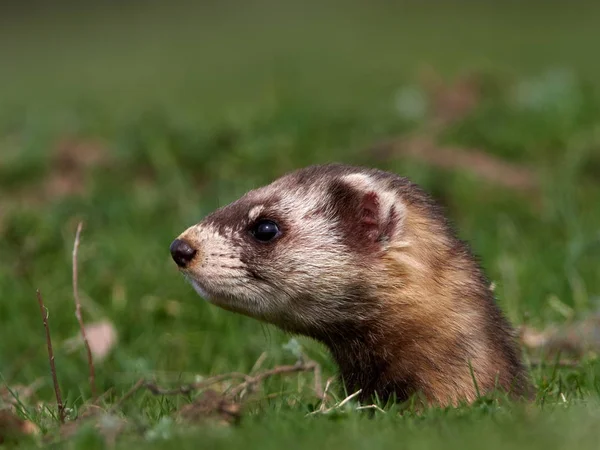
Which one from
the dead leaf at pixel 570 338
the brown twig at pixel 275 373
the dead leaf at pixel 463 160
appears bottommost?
the dead leaf at pixel 570 338

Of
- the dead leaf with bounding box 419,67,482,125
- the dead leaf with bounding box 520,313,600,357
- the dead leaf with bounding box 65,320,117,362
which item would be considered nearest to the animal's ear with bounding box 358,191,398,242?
the dead leaf with bounding box 520,313,600,357

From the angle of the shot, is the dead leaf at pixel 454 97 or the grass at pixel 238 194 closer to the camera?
the grass at pixel 238 194

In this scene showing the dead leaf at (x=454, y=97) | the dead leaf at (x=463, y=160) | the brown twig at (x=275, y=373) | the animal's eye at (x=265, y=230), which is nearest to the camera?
the brown twig at (x=275, y=373)

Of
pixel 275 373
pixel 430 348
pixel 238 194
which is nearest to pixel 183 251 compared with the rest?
pixel 275 373

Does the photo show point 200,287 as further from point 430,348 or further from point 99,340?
point 99,340

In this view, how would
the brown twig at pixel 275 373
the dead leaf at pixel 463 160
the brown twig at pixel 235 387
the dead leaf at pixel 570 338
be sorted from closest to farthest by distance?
the brown twig at pixel 235 387
the brown twig at pixel 275 373
the dead leaf at pixel 570 338
the dead leaf at pixel 463 160

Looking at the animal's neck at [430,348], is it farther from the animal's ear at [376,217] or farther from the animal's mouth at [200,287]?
the animal's mouth at [200,287]

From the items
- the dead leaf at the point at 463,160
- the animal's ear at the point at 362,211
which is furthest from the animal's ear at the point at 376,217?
the dead leaf at the point at 463,160
